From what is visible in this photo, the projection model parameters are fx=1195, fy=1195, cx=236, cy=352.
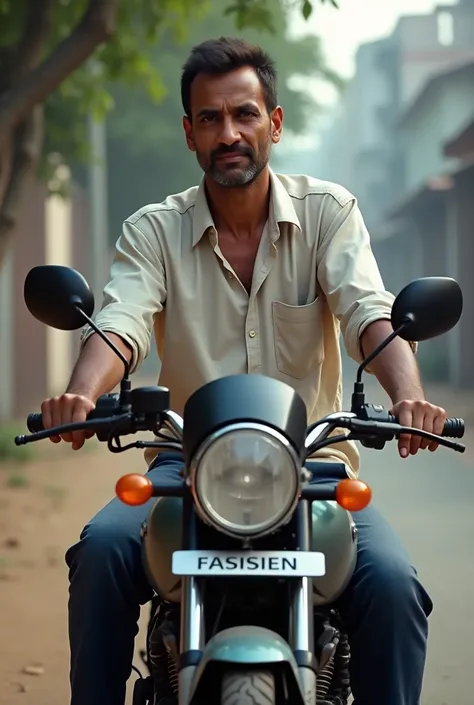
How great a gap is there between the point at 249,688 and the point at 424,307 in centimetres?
86

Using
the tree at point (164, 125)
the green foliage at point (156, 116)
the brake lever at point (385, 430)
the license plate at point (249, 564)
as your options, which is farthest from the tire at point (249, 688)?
the tree at point (164, 125)

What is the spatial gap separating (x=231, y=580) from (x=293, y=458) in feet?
1.10

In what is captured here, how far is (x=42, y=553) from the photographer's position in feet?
23.6

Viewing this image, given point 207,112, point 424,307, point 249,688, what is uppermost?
point 207,112

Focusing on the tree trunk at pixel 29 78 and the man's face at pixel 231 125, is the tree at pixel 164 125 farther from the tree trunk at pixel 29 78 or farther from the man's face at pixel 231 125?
the man's face at pixel 231 125

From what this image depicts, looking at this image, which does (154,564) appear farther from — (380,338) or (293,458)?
(380,338)

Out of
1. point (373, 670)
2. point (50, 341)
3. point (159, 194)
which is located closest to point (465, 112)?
point (159, 194)

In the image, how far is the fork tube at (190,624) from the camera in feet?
6.78

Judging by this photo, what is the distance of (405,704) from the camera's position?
2.51 m

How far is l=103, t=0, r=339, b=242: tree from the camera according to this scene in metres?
24.8

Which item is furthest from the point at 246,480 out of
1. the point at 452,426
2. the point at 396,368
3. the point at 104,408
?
the point at 396,368

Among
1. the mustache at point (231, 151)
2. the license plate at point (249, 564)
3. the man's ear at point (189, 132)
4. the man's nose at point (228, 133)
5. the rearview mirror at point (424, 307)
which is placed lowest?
the license plate at point (249, 564)

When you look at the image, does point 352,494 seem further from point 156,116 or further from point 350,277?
point 156,116

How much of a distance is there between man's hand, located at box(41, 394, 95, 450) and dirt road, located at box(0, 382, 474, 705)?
2.25m
